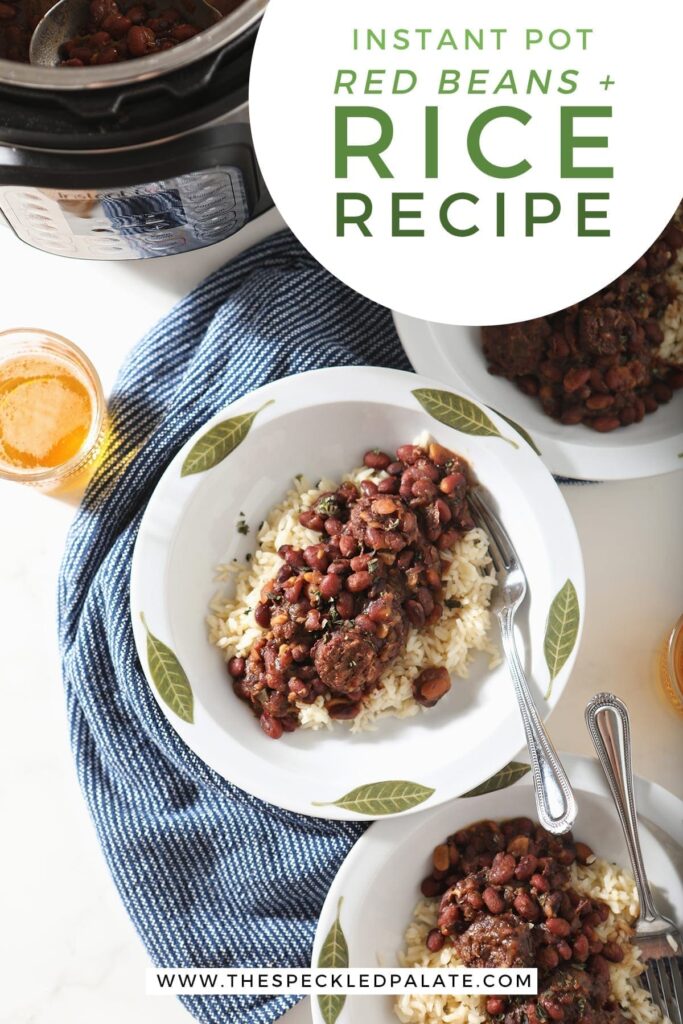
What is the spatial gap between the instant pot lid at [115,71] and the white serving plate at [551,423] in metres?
0.60

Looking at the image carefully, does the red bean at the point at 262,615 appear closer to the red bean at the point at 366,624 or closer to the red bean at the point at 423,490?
the red bean at the point at 366,624

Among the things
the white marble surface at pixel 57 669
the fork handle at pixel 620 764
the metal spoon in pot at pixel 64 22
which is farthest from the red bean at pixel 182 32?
the fork handle at pixel 620 764

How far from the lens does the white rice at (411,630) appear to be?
1740mm

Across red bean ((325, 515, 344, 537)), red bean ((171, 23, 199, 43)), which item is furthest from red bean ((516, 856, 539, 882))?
red bean ((171, 23, 199, 43))

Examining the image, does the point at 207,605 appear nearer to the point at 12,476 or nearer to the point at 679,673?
the point at 12,476

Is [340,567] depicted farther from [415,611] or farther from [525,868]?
[525,868]

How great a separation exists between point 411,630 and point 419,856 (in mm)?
418

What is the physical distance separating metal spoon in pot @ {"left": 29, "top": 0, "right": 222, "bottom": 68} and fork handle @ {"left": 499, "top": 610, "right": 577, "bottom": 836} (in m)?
1.22

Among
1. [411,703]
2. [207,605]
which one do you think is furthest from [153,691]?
[411,703]

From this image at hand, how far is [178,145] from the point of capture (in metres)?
1.37

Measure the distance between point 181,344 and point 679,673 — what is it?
1.17 m

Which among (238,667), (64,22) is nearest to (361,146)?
(64,22)

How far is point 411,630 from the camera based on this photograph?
1.75 meters

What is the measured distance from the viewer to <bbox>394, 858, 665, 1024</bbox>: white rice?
1.69 metres
